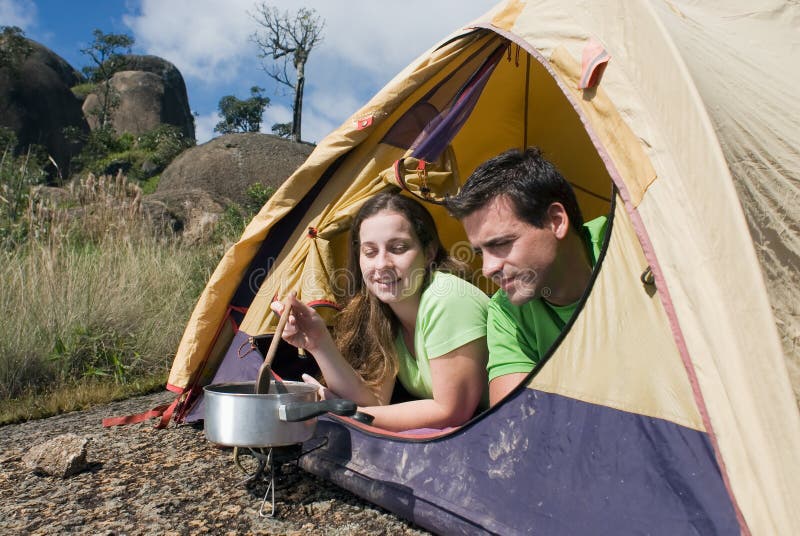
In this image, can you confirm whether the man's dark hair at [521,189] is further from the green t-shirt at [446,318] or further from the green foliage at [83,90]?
the green foliage at [83,90]

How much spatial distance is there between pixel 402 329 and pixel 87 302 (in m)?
3.11

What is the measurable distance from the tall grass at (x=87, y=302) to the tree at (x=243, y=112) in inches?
1182

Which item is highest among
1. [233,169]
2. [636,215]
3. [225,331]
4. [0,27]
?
[0,27]

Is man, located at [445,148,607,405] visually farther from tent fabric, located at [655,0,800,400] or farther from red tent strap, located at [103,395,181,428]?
red tent strap, located at [103,395,181,428]

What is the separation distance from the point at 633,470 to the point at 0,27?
102 ft

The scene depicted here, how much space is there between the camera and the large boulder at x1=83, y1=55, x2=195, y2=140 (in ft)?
108

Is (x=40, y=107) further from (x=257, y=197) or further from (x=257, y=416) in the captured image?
(x=257, y=416)

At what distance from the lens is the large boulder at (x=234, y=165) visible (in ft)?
40.5

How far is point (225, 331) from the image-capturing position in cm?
301

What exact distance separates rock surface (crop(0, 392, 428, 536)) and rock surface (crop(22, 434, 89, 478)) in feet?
0.11

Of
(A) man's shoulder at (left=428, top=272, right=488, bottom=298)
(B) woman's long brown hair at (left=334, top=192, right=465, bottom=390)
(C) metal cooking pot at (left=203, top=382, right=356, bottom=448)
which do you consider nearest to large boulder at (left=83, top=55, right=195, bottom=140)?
(B) woman's long brown hair at (left=334, top=192, right=465, bottom=390)

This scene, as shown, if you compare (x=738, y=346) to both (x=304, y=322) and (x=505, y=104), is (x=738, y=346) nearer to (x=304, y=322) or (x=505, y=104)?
(x=304, y=322)

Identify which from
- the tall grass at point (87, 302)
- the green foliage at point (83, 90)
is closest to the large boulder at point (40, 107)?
the green foliage at point (83, 90)

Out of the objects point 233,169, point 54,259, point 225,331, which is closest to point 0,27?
point 233,169
